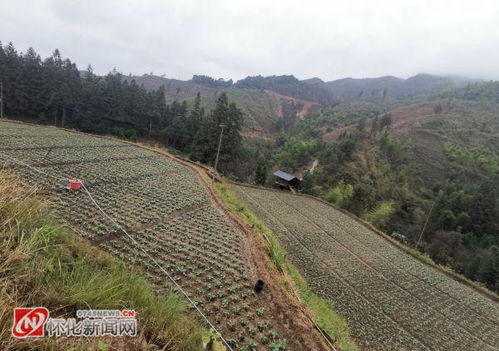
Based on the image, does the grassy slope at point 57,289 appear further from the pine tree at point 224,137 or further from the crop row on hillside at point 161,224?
the pine tree at point 224,137

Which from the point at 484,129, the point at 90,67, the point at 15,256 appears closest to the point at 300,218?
the point at 15,256

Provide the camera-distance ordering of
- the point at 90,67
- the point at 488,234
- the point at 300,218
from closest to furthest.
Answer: the point at 300,218
the point at 488,234
the point at 90,67

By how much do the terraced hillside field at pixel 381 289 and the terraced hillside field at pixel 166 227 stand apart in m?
5.59

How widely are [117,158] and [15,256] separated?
1591 cm

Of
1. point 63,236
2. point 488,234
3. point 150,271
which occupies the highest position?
point 63,236

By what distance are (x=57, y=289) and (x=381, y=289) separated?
15.7m

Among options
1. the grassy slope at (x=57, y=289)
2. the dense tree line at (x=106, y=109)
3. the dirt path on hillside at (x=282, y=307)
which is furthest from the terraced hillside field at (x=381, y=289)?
the dense tree line at (x=106, y=109)

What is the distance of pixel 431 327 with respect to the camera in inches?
492

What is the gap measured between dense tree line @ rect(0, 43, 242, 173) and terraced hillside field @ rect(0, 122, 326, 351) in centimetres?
2182

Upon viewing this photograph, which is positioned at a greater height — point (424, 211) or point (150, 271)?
point (150, 271)

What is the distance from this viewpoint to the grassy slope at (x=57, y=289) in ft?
7.68

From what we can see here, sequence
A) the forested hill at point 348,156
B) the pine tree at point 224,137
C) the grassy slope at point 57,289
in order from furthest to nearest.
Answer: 1. the forested hill at point 348,156
2. the pine tree at point 224,137
3. the grassy slope at point 57,289

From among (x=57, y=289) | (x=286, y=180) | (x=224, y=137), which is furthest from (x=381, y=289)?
(x=286, y=180)

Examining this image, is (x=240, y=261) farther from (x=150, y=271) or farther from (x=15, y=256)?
(x=15, y=256)
